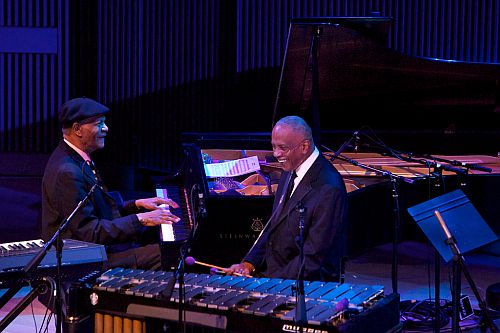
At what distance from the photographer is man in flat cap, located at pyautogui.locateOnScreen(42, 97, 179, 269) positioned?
15.8 feet

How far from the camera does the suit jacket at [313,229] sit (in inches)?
168

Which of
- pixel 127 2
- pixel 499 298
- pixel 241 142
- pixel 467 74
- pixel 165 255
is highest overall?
pixel 127 2

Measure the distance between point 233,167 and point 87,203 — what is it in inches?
62.3

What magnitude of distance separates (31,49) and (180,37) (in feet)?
6.13

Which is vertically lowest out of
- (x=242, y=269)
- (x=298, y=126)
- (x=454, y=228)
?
(x=242, y=269)

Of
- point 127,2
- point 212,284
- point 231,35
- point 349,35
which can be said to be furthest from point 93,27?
point 212,284

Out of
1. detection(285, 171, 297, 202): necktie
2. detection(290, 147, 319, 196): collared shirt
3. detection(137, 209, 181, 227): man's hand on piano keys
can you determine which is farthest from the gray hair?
detection(137, 209, 181, 227): man's hand on piano keys

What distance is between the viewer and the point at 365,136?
6.98 metres

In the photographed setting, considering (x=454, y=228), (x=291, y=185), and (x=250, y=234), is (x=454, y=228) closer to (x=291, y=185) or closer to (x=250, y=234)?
(x=291, y=185)

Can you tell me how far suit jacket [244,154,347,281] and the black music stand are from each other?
0.49m

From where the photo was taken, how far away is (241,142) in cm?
662

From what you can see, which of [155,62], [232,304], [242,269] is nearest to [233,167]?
[242,269]

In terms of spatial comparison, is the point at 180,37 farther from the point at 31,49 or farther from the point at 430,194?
the point at 430,194

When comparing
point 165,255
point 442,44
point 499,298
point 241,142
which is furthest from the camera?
point 442,44
